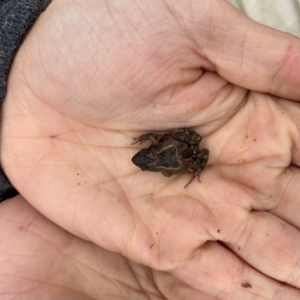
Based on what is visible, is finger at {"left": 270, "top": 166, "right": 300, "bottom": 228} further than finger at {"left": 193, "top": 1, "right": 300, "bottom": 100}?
Yes

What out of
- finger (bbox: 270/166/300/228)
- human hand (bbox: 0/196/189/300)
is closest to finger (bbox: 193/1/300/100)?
finger (bbox: 270/166/300/228)

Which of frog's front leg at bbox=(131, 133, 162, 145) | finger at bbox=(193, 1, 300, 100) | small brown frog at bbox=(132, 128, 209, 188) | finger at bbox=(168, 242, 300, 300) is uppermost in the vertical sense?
finger at bbox=(193, 1, 300, 100)

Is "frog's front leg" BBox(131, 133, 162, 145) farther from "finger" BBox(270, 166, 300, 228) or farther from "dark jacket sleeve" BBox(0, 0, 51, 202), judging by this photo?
"dark jacket sleeve" BBox(0, 0, 51, 202)

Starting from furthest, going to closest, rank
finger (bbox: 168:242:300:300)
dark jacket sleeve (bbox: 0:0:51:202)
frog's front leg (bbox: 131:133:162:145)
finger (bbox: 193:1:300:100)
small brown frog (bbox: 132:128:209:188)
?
frog's front leg (bbox: 131:133:162:145)
small brown frog (bbox: 132:128:209:188)
dark jacket sleeve (bbox: 0:0:51:202)
finger (bbox: 168:242:300:300)
finger (bbox: 193:1:300:100)

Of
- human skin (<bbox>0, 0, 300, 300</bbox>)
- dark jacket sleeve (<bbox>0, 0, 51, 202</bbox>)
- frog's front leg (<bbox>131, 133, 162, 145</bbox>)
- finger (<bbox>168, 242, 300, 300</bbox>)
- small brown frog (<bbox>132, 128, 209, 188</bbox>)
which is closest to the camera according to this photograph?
human skin (<bbox>0, 0, 300, 300</bbox>)

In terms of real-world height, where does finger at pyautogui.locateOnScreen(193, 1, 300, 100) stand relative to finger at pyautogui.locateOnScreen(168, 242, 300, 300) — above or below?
above

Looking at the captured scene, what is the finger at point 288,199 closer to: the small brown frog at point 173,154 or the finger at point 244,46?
the small brown frog at point 173,154

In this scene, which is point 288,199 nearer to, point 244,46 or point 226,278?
point 226,278

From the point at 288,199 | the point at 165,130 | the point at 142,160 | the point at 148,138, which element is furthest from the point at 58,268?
the point at 288,199
